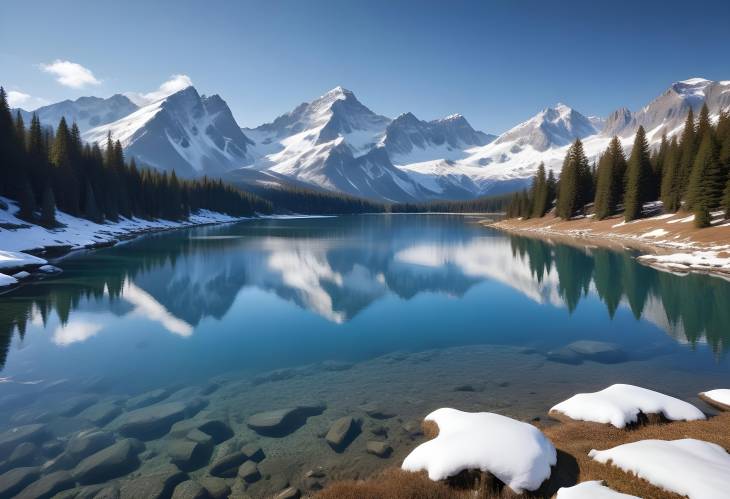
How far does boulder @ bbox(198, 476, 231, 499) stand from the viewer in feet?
34.0

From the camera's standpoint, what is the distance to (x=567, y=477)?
9609 millimetres

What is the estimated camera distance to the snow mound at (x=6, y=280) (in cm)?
3615

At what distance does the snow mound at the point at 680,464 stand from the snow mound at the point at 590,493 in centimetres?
107

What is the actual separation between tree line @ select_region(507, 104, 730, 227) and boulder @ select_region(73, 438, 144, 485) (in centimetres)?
7533

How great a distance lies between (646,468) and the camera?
8.70m

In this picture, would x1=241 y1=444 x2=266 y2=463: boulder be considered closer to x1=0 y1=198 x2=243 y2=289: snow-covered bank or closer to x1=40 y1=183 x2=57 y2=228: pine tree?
x1=0 y1=198 x2=243 y2=289: snow-covered bank

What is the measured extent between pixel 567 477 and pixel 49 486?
1296 cm

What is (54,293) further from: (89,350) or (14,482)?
(14,482)

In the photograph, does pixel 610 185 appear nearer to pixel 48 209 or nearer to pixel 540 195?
pixel 540 195

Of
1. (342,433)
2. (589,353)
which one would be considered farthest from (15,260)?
(589,353)

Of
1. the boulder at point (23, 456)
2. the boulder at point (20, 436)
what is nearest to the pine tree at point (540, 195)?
the boulder at point (20, 436)

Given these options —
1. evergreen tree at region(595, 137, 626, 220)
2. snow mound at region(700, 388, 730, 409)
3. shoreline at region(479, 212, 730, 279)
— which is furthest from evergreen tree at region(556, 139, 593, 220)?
snow mound at region(700, 388, 730, 409)

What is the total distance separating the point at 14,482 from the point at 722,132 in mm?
102061

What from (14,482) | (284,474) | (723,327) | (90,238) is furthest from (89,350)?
(90,238)
